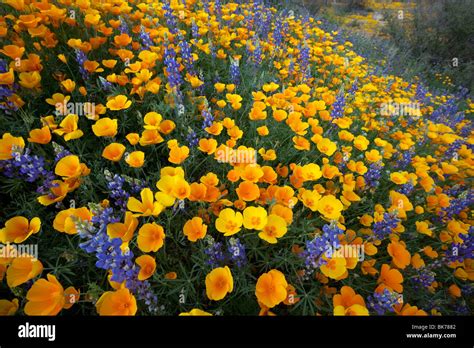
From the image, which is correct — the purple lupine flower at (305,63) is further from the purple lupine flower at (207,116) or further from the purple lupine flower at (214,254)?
the purple lupine flower at (214,254)

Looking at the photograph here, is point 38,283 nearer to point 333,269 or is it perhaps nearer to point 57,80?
point 333,269

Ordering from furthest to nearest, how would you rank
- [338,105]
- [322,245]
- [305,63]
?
[305,63]
[338,105]
[322,245]

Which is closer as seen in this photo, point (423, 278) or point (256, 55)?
point (423, 278)

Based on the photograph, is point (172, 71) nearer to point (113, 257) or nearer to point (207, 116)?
point (207, 116)

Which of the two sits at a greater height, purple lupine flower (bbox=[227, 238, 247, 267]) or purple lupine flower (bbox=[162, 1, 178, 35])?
purple lupine flower (bbox=[162, 1, 178, 35])

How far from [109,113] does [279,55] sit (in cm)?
270

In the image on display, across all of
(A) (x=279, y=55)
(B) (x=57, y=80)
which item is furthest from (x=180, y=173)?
(A) (x=279, y=55)

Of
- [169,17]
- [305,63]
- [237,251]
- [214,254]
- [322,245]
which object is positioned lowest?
[214,254]

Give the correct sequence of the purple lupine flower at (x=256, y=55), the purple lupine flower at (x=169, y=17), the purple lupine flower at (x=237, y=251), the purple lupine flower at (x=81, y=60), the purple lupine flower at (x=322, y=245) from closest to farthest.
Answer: the purple lupine flower at (x=322, y=245) → the purple lupine flower at (x=237, y=251) → the purple lupine flower at (x=81, y=60) → the purple lupine flower at (x=169, y=17) → the purple lupine flower at (x=256, y=55)

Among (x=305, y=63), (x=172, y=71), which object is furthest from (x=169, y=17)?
(x=305, y=63)

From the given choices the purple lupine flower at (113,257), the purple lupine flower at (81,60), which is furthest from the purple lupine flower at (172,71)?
the purple lupine flower at (113,257)

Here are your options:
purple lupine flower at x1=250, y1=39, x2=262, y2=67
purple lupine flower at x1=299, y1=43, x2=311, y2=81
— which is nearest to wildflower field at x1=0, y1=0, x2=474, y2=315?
purple lupine flower at x1=250, y1=39, x2=262, y2=67

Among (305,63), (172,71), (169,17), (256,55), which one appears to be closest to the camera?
(172,71)

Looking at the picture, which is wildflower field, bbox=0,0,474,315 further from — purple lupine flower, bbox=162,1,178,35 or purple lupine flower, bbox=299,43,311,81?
purple lupine flower, bbox=299,43,311,81
